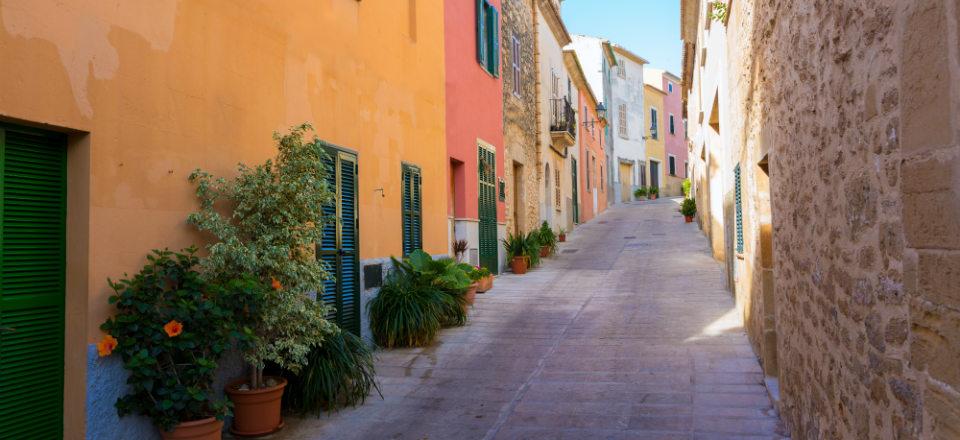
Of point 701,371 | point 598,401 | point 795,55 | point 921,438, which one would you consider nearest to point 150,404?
point 598,401

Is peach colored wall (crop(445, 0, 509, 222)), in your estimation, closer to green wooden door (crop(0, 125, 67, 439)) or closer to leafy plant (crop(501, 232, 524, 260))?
leafy plant (crop(501, 232, 524, 260))

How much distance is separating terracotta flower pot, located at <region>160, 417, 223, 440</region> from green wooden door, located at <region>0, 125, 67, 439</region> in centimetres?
61

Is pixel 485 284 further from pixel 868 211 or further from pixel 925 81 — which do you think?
pixel 925 81

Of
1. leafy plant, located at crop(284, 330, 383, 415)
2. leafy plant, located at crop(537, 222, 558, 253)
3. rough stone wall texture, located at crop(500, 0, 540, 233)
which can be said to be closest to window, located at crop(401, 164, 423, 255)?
leafy plant, located at crop(284, 330, 383, 415)

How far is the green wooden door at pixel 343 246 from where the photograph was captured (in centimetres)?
668

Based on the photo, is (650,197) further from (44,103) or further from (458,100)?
(44,103)

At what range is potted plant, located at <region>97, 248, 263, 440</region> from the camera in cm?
391

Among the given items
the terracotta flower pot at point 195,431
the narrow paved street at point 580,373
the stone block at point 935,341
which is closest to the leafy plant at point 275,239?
the terracotta flower pot at point 195,431

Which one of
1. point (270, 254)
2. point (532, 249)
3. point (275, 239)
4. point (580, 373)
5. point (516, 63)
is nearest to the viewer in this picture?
point (270, 254)

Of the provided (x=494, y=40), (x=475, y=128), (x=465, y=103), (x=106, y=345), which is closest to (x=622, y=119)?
(x=494, y=40)

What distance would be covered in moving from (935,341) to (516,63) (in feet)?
45.3

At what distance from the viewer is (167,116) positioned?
4.50 metres

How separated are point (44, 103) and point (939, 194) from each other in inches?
162

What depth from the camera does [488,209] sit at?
12617 millimetres
